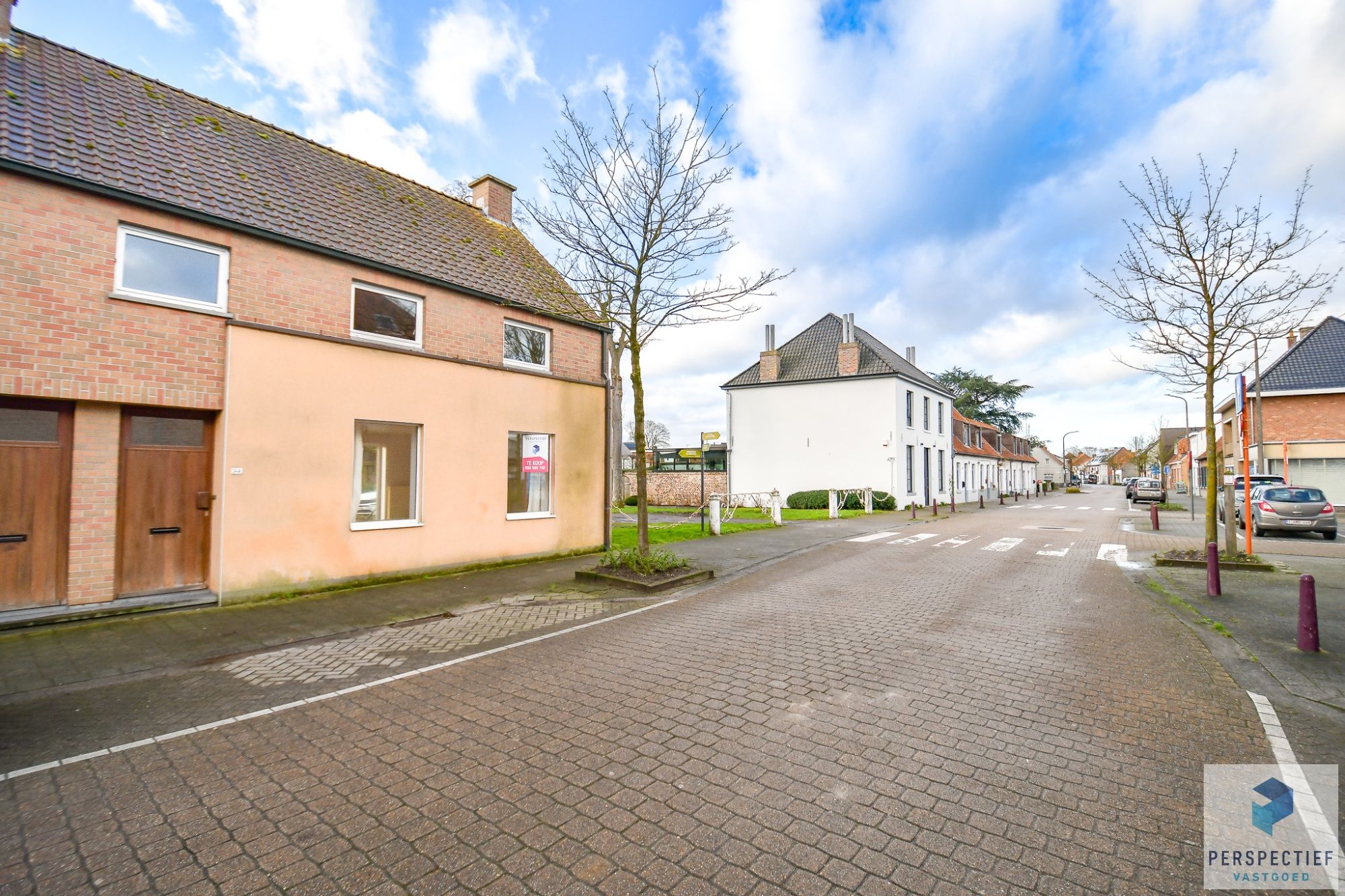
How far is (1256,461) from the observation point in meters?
27.3

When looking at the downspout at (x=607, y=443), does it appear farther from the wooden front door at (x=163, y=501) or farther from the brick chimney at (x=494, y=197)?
the wooden front door at (x=163, y=501)

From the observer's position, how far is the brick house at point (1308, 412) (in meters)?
26.2

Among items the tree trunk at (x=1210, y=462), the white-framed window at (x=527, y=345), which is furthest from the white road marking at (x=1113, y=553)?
the white-framed window at (x=527, y=345)

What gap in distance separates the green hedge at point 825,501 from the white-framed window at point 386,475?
21.0 metres

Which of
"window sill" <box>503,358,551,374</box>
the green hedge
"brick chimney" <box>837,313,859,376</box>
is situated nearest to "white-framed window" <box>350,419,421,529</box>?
"window sill" <box>503,358,551,374</box>

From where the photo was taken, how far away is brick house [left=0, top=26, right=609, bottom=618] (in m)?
7.00

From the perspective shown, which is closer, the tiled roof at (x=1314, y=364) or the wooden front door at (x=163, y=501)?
the wooden front door at (x=163, y=501)

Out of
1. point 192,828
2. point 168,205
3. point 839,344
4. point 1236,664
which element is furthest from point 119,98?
point 839,344

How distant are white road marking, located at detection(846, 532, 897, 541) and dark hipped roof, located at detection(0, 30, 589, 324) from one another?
9420 millimetres

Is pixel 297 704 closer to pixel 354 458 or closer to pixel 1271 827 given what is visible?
pixel 354 458

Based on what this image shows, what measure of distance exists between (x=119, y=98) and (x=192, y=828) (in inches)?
418

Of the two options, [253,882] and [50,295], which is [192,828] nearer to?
[253,882]

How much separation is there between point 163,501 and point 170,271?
2.95 metres

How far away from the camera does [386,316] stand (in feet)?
32.7
